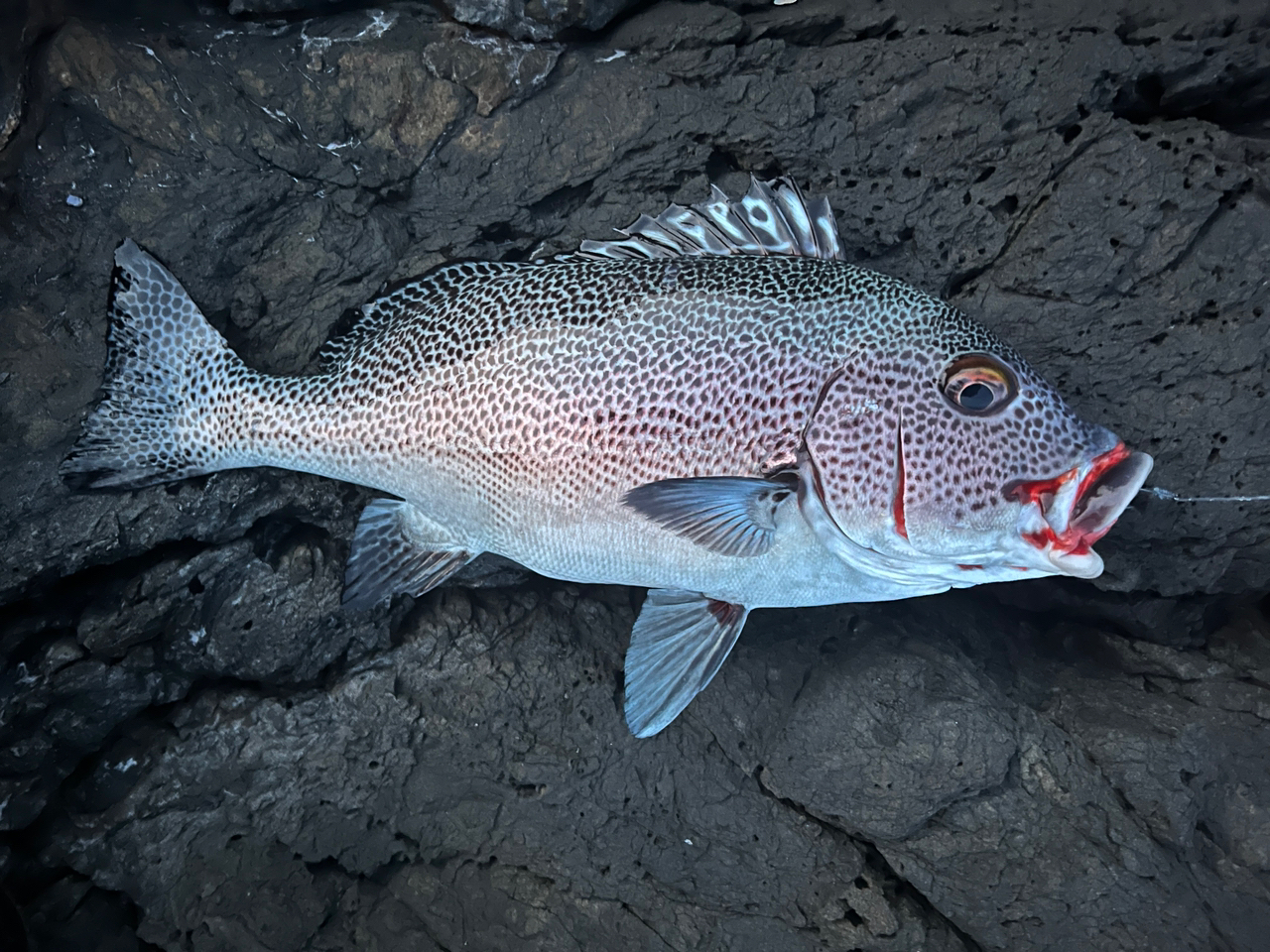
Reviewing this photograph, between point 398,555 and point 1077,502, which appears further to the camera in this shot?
point 398,555

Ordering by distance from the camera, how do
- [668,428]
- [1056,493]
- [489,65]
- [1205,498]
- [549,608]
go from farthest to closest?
[549,608], [1205,498], [489,65], [668,428], [1056,493]

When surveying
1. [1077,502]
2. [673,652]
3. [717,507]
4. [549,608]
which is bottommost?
[549,608]

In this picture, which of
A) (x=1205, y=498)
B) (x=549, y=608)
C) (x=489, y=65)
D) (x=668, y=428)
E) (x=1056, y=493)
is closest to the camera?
(x=1056, y=493)

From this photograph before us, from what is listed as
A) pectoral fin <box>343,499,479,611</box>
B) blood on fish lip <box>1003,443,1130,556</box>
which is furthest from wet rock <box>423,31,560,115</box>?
blood on fish lip <box>1003,443,1130,556</box>

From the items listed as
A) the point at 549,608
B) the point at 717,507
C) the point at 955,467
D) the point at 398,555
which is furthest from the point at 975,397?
the point at 398,555

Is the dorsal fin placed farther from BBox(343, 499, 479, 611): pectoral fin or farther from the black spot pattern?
BBox(343, 499, 479, 611): pectoral fin

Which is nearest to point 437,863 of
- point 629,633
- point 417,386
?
point 629,633

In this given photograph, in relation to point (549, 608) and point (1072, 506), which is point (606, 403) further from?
point (1072, 506)

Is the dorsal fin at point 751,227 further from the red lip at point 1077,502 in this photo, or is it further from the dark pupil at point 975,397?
the red lip at point 1077,502
